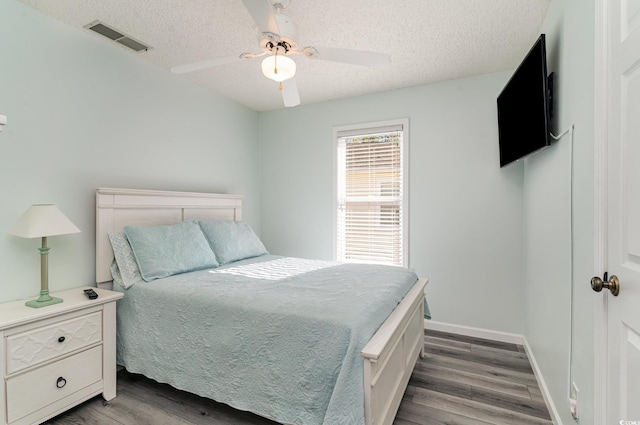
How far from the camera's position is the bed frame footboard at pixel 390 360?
4.56 feet

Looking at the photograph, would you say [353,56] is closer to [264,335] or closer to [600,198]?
[600,198]

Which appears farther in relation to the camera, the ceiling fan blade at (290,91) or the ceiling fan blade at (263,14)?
the ceiling fan blade at (290,91)

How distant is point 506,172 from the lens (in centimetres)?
294

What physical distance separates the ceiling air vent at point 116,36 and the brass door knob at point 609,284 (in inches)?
127

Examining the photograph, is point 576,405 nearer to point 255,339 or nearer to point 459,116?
point 255,339

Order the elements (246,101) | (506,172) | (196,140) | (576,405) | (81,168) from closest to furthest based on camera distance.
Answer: (576,405) → (81,168) → (506,172) → (196,140) → (246,101)

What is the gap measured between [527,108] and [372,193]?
1.82 meters

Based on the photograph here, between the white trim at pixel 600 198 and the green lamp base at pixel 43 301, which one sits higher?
the white trim at pixel 600 198

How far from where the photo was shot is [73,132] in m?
2.25

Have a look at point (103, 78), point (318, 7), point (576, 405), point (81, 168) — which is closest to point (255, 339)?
point (576, 405)

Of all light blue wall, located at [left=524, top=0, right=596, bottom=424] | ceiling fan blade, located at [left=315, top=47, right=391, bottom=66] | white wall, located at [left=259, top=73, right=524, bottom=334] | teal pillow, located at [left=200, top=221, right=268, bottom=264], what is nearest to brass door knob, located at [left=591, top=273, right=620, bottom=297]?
light blue wall, located at [left=524, top=0, right=596, bottom=424]

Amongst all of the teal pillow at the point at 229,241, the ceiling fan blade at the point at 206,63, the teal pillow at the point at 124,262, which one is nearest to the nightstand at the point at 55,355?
the teal pillow at the point at 124,262

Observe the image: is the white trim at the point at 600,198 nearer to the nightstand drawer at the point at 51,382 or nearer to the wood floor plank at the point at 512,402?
the wood floor plank at the point at 512,402

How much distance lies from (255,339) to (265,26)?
1.69m
